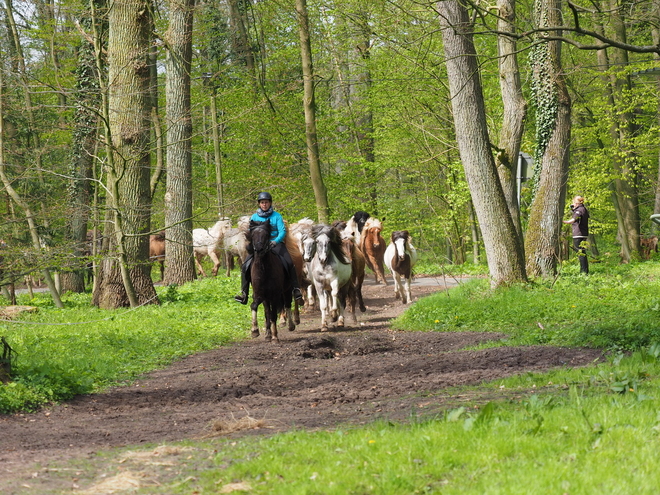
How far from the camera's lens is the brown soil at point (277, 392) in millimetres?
7098

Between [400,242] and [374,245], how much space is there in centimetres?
448

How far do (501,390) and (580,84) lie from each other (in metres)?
27.0

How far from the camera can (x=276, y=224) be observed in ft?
49.6

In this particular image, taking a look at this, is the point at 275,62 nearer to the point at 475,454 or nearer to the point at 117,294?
the point at 117,294

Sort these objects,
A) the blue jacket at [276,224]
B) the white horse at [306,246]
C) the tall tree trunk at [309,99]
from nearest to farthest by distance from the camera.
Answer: the blue jacket at [276,224] → the white horse at [306,246] → the tall tree trunk at [309,99]

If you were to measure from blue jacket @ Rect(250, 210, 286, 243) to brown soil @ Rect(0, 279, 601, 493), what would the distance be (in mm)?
2252

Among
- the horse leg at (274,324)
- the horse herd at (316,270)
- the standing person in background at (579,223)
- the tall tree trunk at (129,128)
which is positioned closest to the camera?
the horse leg at (274,324)

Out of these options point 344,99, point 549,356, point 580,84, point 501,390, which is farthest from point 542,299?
point 344,99

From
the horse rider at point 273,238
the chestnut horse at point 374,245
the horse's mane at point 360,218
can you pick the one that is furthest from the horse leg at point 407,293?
the horse rider at point 273,238

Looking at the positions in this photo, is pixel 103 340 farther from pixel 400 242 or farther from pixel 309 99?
pixel 309 99

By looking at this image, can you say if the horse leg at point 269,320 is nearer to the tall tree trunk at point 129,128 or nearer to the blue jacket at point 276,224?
the blue jacket at point 276,224

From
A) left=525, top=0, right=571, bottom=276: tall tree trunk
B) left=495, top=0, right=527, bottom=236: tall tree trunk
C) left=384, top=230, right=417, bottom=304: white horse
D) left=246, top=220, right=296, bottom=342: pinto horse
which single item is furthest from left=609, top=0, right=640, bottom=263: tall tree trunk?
Result: left=246, top=220, right=296, bottom=342: pinto horse

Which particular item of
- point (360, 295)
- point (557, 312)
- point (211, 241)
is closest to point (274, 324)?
point (360, 295)

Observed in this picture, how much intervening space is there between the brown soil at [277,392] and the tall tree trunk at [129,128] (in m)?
4.88
